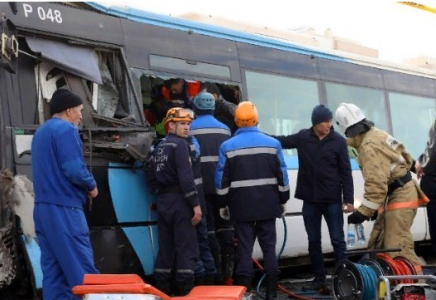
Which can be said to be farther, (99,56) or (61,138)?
(99,56)

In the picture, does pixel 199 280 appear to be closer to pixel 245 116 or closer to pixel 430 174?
pixel 245 116

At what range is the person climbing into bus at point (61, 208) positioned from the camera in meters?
4.83

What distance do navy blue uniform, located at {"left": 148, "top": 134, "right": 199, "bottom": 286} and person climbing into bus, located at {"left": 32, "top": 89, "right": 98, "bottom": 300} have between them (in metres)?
1.18

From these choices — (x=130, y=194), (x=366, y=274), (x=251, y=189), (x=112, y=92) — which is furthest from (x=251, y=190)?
(x=112, y=92)

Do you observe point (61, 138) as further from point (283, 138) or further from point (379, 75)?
point (379, 75)

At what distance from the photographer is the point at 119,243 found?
6066mm

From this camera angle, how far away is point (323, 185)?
686 cm

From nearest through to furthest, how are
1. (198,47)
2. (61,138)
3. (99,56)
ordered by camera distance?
(61,138)
(99,56)
(198,47)

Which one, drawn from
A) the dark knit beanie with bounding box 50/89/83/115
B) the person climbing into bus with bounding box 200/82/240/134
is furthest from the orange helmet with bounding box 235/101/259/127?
the dark knit beanie with bounding box 50/89/83/115

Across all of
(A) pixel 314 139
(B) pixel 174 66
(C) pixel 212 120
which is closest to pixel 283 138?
(A) pixel 314 139

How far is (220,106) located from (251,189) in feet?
4.22

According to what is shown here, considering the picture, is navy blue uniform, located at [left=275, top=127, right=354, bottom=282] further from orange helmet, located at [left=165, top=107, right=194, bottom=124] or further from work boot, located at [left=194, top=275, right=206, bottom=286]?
orange helmet, located at [left=165, top=107, right=194, bottom=124]

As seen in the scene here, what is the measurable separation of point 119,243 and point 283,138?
2.29 meters

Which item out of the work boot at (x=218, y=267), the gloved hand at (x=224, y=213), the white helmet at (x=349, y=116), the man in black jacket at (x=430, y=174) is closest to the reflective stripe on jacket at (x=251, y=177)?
the gloved hand at (x=224, y=213)
